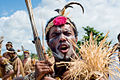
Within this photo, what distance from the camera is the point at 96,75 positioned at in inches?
64.4

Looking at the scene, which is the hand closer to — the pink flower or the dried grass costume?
the dried grass costume

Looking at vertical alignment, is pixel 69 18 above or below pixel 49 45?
above

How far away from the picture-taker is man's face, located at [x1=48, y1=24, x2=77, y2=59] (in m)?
2.02

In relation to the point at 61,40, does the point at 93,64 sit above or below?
below

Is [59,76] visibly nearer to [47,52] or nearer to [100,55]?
[47,52]

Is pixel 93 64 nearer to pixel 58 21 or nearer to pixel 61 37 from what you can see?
pixel 61 37

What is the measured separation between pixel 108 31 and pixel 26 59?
6672 mm

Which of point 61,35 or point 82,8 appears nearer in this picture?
point 61,35

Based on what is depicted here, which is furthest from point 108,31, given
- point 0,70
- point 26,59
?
point 26,59

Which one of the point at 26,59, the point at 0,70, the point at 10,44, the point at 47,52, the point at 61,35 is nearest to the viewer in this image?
the point at 47,52

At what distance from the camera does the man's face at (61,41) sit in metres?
2.02

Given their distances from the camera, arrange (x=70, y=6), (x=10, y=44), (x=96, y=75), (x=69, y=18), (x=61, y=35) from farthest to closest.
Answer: (x=10, y=44) < (x=70, y=6) < (x=69, y=18) < (x=61, y=35) < (x=96, y=75)

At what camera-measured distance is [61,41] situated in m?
2.06

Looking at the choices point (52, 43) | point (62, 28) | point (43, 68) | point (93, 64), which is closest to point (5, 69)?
point (52, 43)
